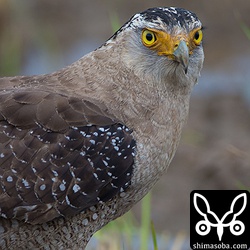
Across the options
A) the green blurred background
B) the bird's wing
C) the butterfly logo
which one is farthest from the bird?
the green blurred background

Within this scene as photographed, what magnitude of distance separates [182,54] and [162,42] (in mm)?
269

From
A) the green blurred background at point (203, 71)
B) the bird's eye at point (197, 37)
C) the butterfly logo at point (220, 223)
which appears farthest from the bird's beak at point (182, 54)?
the green blurred background at point (203, 71)

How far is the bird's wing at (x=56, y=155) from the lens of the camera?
7.41 metres

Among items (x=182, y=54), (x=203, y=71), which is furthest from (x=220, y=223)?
(x=203, y=71)

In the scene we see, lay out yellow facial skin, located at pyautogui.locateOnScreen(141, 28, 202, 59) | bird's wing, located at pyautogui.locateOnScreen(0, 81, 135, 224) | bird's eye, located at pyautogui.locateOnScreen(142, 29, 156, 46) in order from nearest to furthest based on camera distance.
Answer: bird's wing, located at pyautogui.locateOnScreen(0, 81, 135, 224) → yellow facial skin, located at pyautogui.locateOnScreen(141, 28, 202, 59) → bird's eye, located at pyautogui.locateOnScreen(142, 29, 156, 46)

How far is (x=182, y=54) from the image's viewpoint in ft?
24.8

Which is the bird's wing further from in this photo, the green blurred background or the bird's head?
the green blurred background

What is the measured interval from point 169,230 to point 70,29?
6337 mm

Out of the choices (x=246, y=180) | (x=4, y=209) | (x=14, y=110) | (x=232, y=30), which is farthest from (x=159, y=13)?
(x=232, y=30)

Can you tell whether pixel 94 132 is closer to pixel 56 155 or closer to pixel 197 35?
pixel 56 155

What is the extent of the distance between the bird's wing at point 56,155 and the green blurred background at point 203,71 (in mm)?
2302

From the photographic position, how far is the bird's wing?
741 centimetres

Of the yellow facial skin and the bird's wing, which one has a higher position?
the yellow facial skin

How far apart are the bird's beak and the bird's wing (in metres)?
0.62
